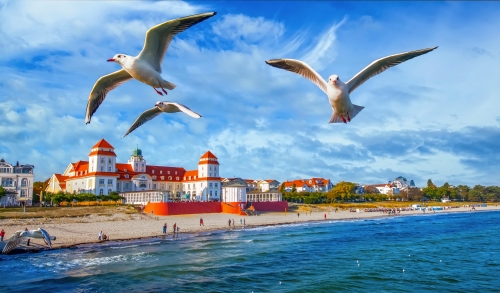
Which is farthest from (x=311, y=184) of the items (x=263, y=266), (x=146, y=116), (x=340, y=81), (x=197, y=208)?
(x=340, y=81)

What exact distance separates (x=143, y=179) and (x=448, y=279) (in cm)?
7330

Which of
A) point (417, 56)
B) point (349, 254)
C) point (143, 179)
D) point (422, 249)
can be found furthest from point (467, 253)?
point (143, 179)

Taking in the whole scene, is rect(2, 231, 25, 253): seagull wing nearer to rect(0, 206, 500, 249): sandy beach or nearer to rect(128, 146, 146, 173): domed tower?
rect(0, 206, 500, 249): sandy beach

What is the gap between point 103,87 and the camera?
11500 millimetres

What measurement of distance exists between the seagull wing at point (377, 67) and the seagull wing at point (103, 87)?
6105 millimetres

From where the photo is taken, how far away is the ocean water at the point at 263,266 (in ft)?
76.4

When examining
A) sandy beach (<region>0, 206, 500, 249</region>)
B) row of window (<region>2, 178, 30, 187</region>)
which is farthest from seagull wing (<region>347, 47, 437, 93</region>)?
row of window (<region>2, 178, 30, 187</region>)

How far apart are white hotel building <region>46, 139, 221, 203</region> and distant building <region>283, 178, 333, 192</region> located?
47613 mm

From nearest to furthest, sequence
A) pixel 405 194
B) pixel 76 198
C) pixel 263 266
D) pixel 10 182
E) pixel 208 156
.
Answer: pixel 263 266
pixel 76 198
pixel 10 182
pixel 208 156
pixel 405 194

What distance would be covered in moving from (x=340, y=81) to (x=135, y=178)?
8352 cm

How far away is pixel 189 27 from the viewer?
854 cm

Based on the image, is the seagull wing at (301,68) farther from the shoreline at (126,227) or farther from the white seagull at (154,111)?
the shoreline at (126,227)

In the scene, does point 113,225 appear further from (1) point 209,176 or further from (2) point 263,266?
(1) point 209,176

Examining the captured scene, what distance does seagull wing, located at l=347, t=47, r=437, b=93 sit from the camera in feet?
30.2
